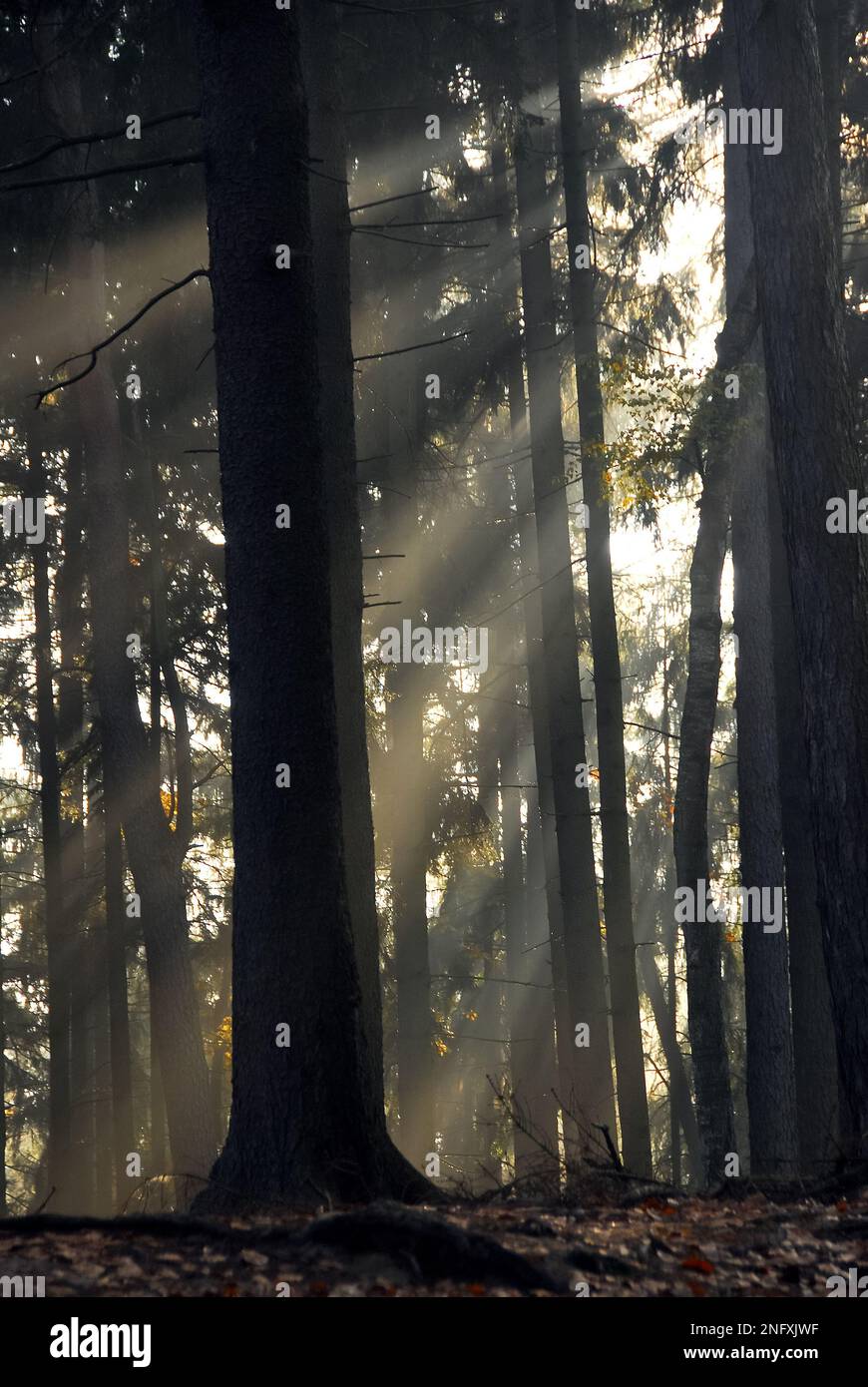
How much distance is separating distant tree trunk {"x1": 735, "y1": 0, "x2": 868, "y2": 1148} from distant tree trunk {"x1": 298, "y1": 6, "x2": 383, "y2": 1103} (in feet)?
10.1

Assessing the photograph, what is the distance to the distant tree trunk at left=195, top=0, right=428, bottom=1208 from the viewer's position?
6359 millimetres

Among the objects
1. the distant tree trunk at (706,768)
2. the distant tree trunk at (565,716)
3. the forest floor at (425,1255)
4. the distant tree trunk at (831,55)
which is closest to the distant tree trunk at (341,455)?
the forest floor at (425,1255)

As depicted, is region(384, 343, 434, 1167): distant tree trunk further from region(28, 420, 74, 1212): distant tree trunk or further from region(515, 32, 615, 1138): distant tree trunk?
region(28, 420, 74, 1212): distant tree trunk

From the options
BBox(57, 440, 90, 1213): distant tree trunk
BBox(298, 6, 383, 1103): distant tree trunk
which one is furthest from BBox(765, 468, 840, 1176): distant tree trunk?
BBox(57, 440, 90, 1213): distant tree trunk

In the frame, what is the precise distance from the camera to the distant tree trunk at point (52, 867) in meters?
17.3

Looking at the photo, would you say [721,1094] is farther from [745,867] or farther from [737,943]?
[737,943]

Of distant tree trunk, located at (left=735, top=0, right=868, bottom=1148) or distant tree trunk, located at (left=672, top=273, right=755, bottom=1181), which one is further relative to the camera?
distant tree trunk, located at (left=672, top=273, right=755, bottom=1181)

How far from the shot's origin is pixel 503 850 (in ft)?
84.3

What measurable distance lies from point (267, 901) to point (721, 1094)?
7038 mm

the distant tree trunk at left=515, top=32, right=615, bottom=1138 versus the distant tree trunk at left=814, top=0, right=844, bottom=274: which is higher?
the distant tree trunk at left=814, top=0, right=844, bottom=274

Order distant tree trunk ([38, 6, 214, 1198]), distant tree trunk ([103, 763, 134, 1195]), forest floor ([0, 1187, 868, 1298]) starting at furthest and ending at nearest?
distant tree trunk ([103, 763, 134, 1195])
distant tree trunk ([38, 6, 214, 1198])
forest floor ([0, 1187, 868, 1298])

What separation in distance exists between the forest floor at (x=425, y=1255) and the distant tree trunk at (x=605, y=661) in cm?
656

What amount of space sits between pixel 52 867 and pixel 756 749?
994cm
